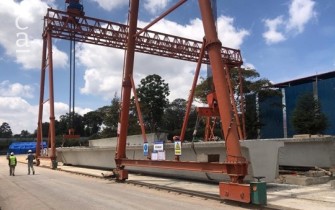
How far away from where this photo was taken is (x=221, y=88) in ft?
45.5

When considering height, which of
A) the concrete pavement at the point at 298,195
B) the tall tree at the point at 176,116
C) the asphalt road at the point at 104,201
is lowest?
the asphalt road at the point at 104,201

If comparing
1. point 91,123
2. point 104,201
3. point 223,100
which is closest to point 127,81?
point 223,100

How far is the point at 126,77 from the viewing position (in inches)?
919

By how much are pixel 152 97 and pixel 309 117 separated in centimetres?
3978

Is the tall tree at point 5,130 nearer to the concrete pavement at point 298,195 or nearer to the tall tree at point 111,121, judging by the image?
the tall tree at point 111,121

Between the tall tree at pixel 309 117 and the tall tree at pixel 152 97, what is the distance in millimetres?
37888

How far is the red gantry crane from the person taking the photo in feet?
43.2

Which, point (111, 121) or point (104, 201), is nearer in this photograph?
point (104, 201)

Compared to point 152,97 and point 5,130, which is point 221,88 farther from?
point 5,130

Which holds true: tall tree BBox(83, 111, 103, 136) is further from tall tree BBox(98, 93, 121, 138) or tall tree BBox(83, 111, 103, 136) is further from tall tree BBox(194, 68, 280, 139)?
tall tree BBox(194, 68, 280, 139)

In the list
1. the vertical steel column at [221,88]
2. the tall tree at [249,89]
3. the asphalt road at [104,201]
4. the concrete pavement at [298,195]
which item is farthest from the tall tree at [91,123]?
the vertical steel column at [221,88]

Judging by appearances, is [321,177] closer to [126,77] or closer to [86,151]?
[126,77]

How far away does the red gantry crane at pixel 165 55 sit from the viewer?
13172 mm

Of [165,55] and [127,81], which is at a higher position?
[165,55]
